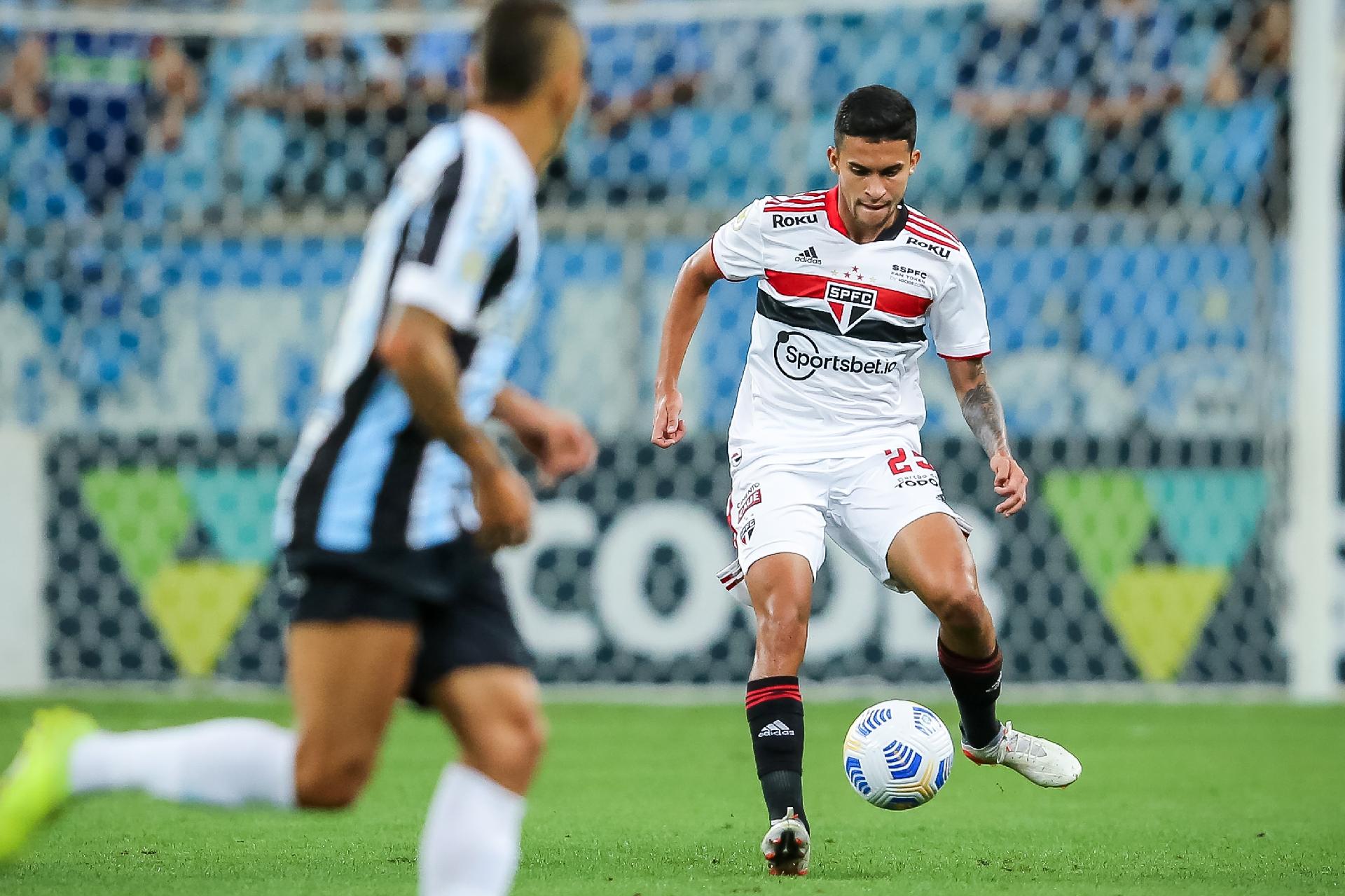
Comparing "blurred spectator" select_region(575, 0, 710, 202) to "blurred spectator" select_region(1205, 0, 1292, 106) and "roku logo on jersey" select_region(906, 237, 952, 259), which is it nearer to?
"blurred spectator" select_region(1205, 0, 1292, 106)

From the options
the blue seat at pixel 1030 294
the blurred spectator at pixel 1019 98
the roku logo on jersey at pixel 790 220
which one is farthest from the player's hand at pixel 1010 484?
the blurred spectator at pixel 1019 98

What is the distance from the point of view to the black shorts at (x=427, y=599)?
3068mm

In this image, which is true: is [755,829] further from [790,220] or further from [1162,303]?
[1162,303]

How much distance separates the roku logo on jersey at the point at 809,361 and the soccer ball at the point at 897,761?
983 millimetres

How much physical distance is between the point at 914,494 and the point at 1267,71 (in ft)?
19.7

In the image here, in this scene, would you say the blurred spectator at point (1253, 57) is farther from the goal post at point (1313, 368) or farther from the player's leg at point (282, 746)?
the player's leg at point (282, 746)

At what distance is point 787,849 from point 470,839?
4.81ft

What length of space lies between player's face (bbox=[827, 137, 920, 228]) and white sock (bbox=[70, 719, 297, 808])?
2.30m

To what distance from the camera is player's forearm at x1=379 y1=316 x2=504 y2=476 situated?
2881mm

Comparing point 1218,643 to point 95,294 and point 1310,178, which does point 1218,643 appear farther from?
point 95,294

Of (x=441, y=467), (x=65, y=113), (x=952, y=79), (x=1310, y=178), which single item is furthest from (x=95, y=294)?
(x=441, y=467)

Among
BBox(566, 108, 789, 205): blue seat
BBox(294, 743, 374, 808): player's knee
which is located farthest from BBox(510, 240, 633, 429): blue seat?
BBox(294, 743, 374, 808): player's knee

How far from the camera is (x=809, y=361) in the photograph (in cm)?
518

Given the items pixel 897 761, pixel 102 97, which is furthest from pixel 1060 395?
pixel 102 97
